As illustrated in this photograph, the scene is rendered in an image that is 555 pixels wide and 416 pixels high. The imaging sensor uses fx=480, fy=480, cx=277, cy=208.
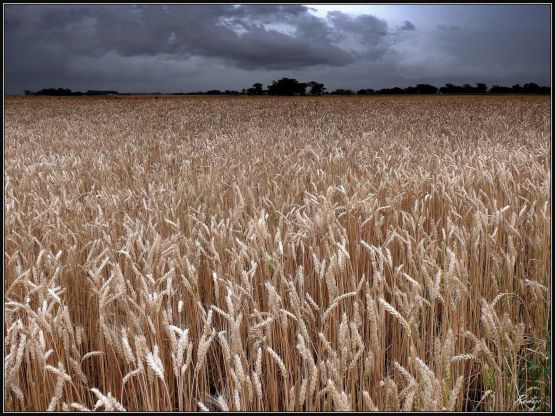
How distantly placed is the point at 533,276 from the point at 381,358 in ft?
3.67

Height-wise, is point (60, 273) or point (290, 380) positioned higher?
point (60, 273)

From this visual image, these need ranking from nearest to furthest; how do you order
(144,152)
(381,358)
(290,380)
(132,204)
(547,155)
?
1. (381,358)
2. (290,380)
3. (132,204)
4. (547,155)
5. (144,152)

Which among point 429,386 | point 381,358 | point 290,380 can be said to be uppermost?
point 429,386

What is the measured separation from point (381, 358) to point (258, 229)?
70 cm

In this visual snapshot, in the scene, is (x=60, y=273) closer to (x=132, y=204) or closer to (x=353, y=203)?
(x=132, y=204)

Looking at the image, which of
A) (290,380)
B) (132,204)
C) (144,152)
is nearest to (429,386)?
(290,380)

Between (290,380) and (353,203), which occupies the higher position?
(353,203)

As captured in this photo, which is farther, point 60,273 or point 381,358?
point 60,273

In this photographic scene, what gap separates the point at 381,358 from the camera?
1.42 meters

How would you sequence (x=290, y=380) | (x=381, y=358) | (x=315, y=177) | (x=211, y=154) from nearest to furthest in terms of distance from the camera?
(x=381, y=358), (x=290, y=380), (x=315, y=177), (x=211, y=154)

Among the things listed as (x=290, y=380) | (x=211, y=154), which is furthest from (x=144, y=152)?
(x=290, y=380)

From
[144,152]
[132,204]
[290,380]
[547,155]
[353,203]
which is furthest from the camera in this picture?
[144,152]

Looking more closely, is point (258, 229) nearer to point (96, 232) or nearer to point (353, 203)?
point (353, 203)

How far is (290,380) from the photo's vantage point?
154cm
